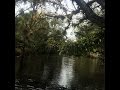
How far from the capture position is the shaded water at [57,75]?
20.0ft

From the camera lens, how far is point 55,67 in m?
6.99

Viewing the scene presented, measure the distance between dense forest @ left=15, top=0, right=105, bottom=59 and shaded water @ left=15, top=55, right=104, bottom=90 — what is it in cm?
87

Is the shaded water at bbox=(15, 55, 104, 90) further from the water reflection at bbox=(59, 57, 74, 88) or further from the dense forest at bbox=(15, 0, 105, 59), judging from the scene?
the dense forest at bbox=(15, 0, 105, 59)

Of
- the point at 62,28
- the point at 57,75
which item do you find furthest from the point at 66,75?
the point at 62,28

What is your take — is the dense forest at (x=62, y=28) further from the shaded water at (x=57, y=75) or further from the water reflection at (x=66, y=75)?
the water reflection at (x=66, y=75)

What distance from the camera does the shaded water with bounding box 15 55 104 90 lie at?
6.09m

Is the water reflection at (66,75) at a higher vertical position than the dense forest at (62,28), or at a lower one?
lower

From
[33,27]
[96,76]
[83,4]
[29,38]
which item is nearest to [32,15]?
[33,27]

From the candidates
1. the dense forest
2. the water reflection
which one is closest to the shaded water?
the water reflection

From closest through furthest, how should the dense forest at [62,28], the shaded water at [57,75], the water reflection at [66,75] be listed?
1. the dense forest at [62,28]
2. the shaded water at [57,75]
3. the water reflection at [66,75]

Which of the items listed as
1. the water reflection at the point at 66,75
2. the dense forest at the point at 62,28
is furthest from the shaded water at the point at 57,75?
the dense forest at the point at 62,28

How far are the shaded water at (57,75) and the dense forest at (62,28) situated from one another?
87 centimetres

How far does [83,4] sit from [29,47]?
6.73 feet
